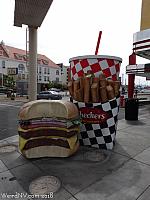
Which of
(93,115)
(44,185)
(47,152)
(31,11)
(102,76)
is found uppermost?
(31,11)

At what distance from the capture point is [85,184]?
2.54 meters

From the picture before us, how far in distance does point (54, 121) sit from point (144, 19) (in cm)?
1390

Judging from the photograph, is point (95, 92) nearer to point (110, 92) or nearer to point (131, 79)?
point (110, 92)

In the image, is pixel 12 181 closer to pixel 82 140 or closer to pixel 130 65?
pixel 82 140

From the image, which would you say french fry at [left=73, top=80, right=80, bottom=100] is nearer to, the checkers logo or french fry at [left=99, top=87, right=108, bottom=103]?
the checkers logo

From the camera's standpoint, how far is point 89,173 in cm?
285

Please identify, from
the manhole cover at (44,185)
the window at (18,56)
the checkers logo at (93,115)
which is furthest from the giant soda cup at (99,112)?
the window at (18,56)

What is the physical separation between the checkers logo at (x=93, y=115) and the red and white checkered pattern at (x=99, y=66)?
0.83 meters

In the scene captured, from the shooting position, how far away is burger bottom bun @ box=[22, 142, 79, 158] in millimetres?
3363

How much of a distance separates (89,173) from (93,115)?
53.2 inches

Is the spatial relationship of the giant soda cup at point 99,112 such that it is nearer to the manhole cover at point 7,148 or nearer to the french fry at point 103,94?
the french fry at point 103,94

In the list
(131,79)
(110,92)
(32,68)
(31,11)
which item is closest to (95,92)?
(110,92)

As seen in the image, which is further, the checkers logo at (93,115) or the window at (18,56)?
the window at (18,56)

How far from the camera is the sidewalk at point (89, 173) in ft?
7.75
